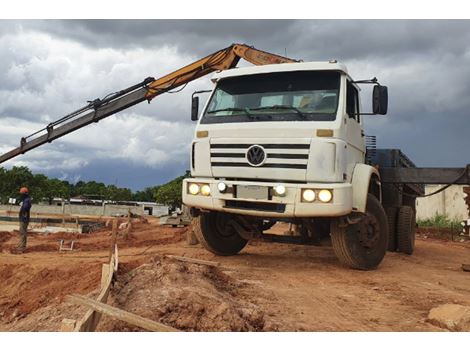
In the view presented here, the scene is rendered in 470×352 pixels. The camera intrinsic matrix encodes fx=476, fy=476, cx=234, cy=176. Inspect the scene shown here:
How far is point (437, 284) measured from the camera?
709 centimetres

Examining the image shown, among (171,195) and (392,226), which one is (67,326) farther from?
(171,195)

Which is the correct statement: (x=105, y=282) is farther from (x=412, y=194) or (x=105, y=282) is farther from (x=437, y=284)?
(x=412, y=194)

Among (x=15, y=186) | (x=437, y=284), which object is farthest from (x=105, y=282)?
(x=15, y=186)

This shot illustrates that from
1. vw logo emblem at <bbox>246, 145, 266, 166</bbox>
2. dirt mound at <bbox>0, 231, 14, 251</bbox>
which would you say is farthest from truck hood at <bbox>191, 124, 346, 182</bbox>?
dirt mound at <bbox>0, 231, 14, 251</bbox>

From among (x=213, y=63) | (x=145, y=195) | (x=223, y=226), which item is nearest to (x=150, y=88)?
(x=213, y=63)

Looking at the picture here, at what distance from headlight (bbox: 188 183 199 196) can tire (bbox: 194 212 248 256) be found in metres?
1.13

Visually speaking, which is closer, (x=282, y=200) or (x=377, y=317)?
(x=377, y=317)

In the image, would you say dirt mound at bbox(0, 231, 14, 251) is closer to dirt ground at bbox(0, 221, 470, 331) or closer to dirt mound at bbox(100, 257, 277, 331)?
dirt ground at bbox(0, 221, 470, 331)

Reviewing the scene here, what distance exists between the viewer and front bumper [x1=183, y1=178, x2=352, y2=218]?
651 centimetres

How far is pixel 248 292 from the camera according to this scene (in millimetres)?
5836

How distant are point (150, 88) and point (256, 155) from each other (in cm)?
786

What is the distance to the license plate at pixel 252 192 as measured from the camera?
6.76 metres

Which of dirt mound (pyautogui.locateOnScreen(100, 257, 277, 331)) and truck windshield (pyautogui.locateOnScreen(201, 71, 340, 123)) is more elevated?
truck windshield (pyautogui.locateOnScreen(201, 71, 340, 123))

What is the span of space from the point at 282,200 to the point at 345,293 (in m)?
1.50
